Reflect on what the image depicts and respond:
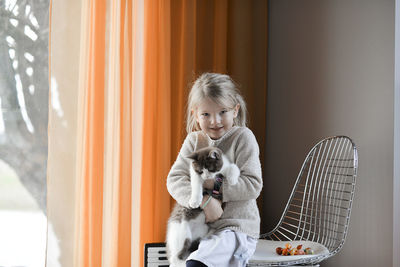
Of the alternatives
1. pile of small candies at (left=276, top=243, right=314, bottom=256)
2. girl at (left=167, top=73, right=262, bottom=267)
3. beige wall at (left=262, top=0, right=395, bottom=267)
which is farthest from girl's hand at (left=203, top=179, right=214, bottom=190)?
beige wall at (left=262, top=0, right=395, bottom=267)

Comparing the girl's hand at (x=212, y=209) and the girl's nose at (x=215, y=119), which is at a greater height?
the girl's nose at (x=215, y=119)

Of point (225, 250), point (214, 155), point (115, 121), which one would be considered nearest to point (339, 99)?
point (214, 155)

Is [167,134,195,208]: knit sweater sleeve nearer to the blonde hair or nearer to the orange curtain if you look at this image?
the blonde hair

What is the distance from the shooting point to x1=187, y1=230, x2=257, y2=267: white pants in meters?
1.31

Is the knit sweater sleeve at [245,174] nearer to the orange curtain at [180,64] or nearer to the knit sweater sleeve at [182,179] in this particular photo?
the knit sweater sleeve at [182,179]

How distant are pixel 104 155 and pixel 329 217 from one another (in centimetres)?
112

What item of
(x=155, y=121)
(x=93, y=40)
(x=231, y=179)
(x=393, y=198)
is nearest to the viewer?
(x=231, y=179)

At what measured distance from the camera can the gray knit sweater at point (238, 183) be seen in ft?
4.72

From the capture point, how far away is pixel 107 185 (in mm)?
1923

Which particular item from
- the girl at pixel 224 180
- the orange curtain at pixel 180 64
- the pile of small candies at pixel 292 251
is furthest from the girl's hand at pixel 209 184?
the orange curtain at pixel 180 64

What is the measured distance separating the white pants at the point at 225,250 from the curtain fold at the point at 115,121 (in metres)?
0.67

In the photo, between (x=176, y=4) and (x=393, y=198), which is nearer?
(x=393, y=198)

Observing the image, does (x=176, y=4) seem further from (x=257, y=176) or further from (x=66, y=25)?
(x=257, y=176)

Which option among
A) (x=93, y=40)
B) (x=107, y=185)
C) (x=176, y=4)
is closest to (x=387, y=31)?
(x=176, y=4)
